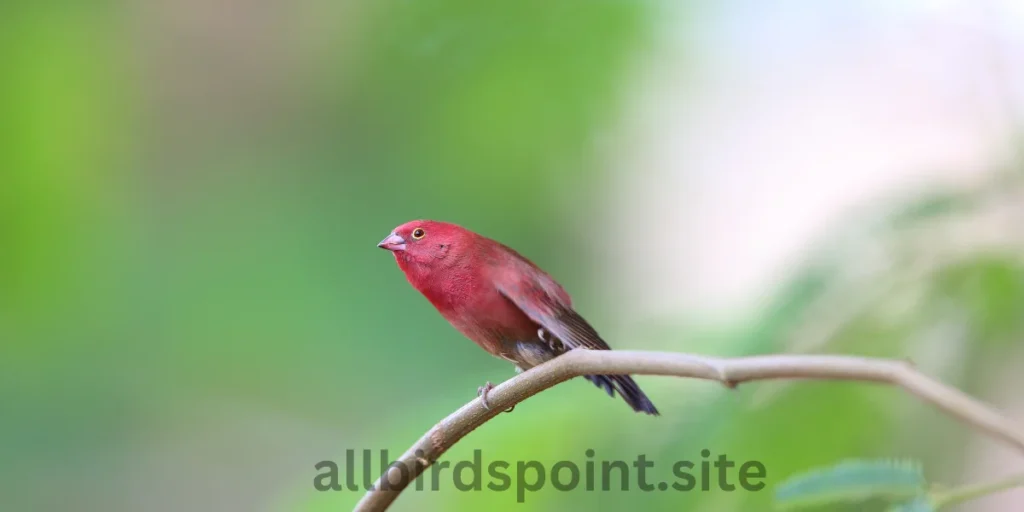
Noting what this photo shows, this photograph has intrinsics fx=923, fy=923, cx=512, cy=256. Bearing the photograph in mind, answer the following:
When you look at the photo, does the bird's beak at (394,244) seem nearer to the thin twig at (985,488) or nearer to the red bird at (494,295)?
the red bird at (494,295)

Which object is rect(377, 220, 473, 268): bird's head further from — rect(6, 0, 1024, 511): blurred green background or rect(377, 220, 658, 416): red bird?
rect(6, 0, 1024, 511): blurred green background

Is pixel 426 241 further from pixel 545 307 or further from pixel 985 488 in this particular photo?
pixel 985 488

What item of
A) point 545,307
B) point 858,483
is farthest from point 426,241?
point 858,483

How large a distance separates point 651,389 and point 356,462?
2.65 feet

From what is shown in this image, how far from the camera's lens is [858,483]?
0.77 metres

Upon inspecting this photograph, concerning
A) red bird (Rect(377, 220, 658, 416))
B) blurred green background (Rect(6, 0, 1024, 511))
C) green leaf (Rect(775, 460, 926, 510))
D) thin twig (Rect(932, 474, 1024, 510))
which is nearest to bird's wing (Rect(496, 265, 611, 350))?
red bird (Rect(377, 220, 658, 416))

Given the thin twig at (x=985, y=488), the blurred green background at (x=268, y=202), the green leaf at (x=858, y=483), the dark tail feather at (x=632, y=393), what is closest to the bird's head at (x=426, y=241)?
the dark tail feather at (x=632, y=393)

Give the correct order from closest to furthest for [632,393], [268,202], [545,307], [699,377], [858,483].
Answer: [699,377] → [858,483] → [545,307] → [632,393] → [268,202]

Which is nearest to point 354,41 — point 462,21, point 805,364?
point 462,21

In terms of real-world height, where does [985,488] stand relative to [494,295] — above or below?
below

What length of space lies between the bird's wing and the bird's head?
93mm

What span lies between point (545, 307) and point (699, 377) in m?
0.53

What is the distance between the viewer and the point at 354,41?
3.70m

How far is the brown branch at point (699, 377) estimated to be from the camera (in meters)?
0.55
